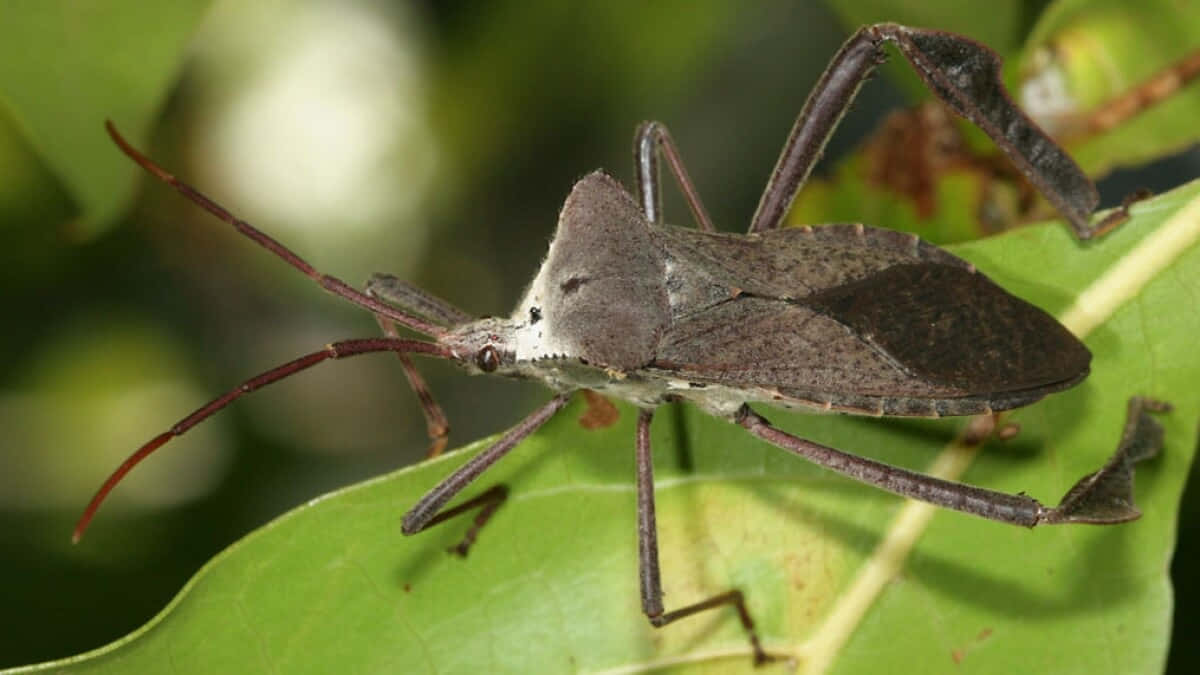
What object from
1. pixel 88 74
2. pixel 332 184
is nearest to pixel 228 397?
pixel 88 74

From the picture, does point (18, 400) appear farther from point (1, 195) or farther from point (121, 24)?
point (121, 24)

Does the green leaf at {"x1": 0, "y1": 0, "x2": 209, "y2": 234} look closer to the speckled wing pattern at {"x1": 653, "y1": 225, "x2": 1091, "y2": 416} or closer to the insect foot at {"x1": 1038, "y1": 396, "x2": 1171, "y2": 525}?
the speckled wing pattern at {"x1": 653, "y1": 225, "x2": 1091, "y2": 416}

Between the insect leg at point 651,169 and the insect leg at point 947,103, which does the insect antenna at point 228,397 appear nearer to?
the insect leg at point 651,169

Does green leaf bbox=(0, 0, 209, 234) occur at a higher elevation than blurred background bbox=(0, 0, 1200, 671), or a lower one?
higher

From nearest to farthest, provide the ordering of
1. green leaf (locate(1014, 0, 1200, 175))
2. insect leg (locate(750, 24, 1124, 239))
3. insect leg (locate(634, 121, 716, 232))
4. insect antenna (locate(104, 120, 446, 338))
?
insect antenna (locate(104, 120, 446, 338))
insect leg (locate(750, 24, 1124, 239))
green leaf (locate(1014, 0, 1200, 175))
insect leg (locate(634, 121, 716, 232))

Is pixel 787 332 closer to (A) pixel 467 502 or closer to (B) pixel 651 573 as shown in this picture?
(B) pixel 651 573

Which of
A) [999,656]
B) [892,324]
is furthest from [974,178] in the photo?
[999,656]

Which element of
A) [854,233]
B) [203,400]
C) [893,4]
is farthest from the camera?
[203,400]

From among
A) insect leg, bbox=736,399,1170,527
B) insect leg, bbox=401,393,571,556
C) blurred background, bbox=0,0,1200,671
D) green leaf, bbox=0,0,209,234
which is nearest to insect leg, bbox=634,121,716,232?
blurred background, bbox=0,0,1200,671
